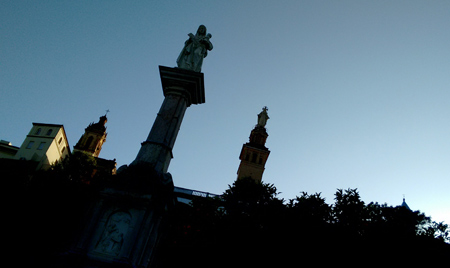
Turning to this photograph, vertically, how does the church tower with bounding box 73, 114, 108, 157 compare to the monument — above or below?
above

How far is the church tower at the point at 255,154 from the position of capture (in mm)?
55656

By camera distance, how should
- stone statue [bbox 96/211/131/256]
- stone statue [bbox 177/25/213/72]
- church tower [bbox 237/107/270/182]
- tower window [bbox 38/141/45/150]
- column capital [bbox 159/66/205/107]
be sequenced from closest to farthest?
stone statue [bbox 96/211/131/256], column capital [bbox 159/66/205/107], stone statue [bbox 177/25/213/72], tower window [bbox 38/141/45/150], church tower [bbox 237/107/270/182]

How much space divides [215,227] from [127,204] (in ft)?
44.3

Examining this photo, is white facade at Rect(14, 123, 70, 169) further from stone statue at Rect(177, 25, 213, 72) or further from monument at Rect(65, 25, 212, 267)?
monument at Rect(65, 25, 212, 267)

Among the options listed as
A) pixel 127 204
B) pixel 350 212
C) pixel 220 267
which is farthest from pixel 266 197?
pixel 127 204

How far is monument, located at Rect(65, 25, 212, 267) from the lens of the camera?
6078mm

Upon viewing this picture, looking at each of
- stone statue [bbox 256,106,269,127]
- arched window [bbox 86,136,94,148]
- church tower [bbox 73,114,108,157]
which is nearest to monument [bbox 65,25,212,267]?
stone statue [bbox 256,106,269,127]

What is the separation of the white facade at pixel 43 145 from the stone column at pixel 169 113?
3952cm

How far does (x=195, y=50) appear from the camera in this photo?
9984mm

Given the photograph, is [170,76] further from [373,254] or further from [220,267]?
[373,254]

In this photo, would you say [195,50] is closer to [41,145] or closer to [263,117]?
[41,145]

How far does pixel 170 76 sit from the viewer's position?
29.0ft

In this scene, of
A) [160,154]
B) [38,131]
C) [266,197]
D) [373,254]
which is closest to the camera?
[160,154]

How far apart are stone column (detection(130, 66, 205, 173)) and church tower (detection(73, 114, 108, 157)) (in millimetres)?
56463
